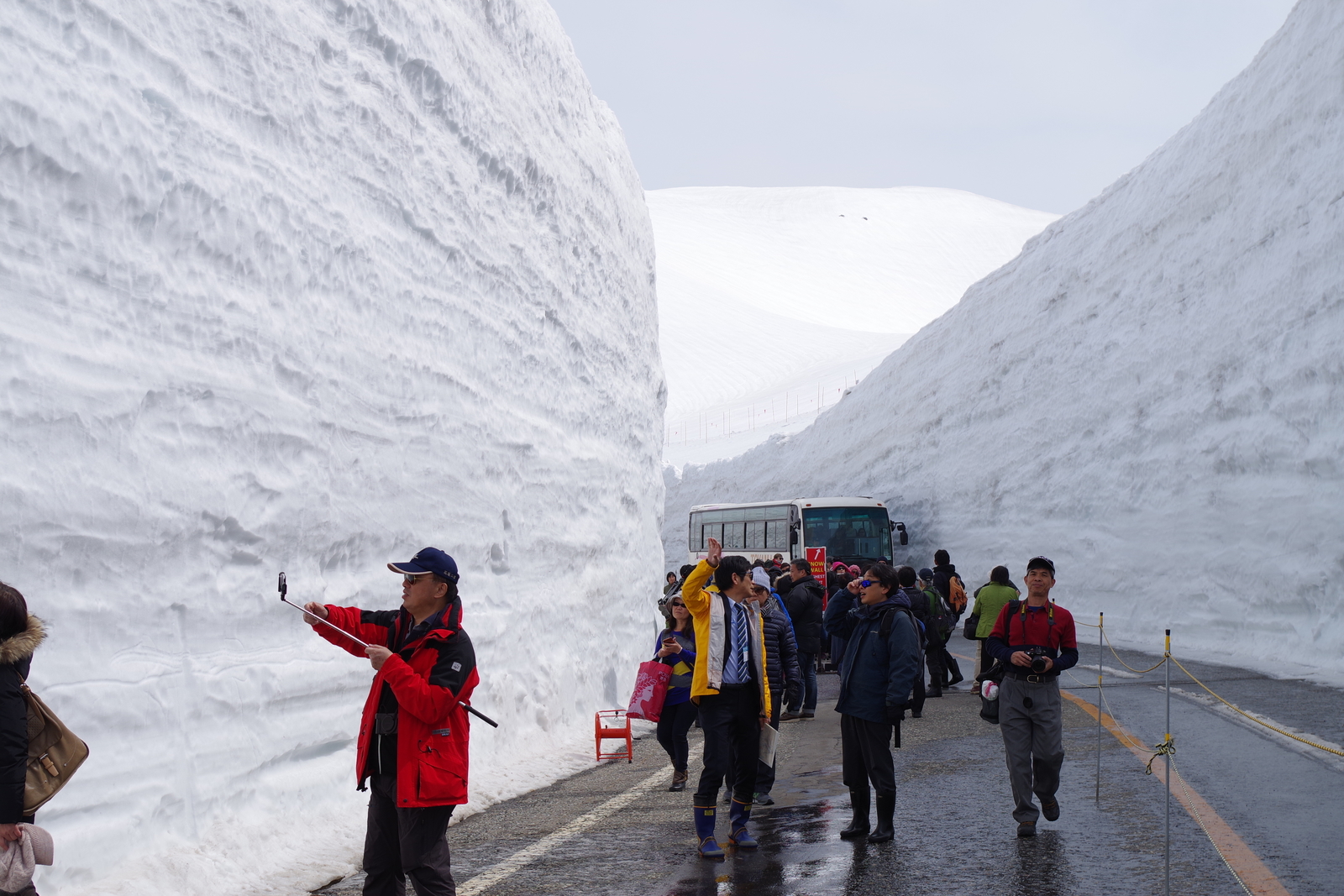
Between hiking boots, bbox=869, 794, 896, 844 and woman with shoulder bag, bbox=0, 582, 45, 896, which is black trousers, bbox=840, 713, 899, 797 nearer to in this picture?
hiking boots, bbox=869, 794, 896, 844

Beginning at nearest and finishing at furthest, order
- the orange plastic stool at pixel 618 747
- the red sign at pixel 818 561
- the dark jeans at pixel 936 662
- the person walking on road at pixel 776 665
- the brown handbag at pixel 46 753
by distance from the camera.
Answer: the brown handbag at pixel 46 753, the person walking on road at pixel 776 665, the orange plastic stool at pixel 618 747, the dark jeans at pixel 936 662, the red sign at pixel 818 561

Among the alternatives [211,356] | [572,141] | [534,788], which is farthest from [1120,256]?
[211,356]

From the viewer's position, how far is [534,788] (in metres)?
8.73

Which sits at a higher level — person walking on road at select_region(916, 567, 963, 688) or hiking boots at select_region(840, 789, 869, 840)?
person walking on road at select_region(916, 567, 963, 688)

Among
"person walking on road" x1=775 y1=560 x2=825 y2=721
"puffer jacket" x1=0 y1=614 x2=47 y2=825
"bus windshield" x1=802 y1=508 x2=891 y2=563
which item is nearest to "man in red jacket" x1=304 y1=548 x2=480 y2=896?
"puffer jacket" x1=0 y1=614 x2=47 y2=825

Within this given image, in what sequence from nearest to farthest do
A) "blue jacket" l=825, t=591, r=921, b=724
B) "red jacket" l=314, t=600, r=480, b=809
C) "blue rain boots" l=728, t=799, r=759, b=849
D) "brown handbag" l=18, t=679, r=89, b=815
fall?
"brown handbag" l=18, t=679, r=89, b=815 < "red jacket" l=314, t=600, r=480, b=809 < "blue rain boots" l=728, t=799, r=759, b=849 < "blue jacket" l=825, t=591, r=921, b=724

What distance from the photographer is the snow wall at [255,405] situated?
5.54m

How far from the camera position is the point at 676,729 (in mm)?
8672

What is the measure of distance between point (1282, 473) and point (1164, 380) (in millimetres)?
4616

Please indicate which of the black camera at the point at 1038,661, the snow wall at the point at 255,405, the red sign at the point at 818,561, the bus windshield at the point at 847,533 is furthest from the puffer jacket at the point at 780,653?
the bus windshield at the point at 847,533

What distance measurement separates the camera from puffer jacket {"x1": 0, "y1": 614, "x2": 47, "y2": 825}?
3.41 meters

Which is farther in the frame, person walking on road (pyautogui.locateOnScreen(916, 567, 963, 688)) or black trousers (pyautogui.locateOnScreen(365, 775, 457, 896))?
person walking on road (pyautogui.locateOnScreen(916, 567, 963, 688))

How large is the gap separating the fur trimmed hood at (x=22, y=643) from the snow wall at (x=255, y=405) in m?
1.84

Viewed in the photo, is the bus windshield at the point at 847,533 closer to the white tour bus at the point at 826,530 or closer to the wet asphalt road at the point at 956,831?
the white tour bus at the point at 826,530
